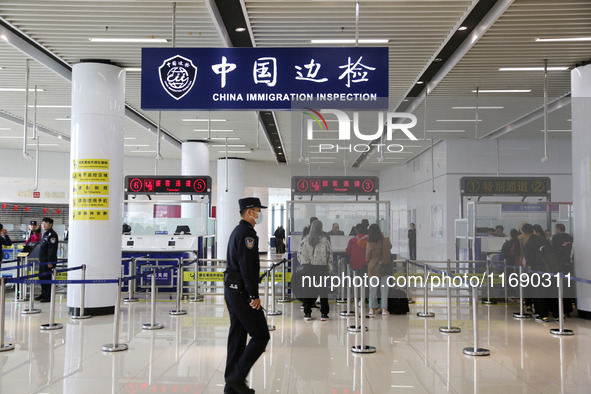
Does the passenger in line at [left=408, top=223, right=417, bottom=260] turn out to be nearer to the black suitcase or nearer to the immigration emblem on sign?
the black suitcase

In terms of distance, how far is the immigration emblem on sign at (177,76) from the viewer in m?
6.39

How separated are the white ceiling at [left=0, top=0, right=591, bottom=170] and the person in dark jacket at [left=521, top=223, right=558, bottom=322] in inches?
102

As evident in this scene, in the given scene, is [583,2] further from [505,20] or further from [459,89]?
[459,89]

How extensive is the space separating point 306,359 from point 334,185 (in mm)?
3281

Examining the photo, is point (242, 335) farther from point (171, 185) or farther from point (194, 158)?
point (194, 158)

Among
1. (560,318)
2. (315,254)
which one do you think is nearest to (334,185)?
(315,254)

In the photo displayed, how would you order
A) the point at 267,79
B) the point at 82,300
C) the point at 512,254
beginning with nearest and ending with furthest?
the point at 267,79 < the point at 82,300 < the point at 512,254

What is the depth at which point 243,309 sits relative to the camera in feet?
16.1

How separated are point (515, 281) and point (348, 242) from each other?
12.7ft

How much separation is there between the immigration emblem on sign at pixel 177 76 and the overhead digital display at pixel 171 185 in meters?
7.36

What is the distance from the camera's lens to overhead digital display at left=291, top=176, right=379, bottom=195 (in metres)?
8.97

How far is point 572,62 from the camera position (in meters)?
9.35

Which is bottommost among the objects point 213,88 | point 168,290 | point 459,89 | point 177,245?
point 168,290

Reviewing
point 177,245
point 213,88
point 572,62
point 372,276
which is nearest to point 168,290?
point 177,245
